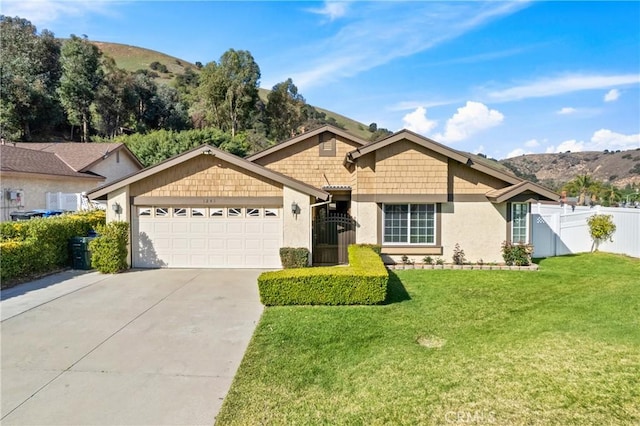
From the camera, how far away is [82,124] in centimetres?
4106

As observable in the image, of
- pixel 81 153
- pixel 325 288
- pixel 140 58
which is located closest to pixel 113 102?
pixel 81 153

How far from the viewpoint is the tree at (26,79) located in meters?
34.7

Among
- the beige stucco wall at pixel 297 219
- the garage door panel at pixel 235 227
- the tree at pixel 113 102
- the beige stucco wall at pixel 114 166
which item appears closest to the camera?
the beige stucco wall at pixel 297 219

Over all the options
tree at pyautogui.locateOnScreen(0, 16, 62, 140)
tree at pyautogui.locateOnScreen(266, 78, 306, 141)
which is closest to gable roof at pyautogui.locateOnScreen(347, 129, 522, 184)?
tree at pyautogui.locateOnScreen(266, 78, 306, 141)

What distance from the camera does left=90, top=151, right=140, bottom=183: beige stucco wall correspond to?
2620 cm

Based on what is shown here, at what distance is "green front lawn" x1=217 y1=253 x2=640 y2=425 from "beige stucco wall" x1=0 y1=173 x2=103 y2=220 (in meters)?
18.0

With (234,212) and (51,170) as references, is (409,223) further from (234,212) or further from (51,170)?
(51,170)

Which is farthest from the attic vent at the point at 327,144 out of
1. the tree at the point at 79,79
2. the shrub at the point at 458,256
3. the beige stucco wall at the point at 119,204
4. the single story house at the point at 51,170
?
the tree at the point at 79,79

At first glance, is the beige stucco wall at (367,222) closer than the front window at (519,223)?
Yes

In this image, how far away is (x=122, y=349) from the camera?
6441mm

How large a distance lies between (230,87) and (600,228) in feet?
125

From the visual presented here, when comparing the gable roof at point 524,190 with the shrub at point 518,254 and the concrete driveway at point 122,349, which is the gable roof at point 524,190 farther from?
the concrete driveway at point 122,349

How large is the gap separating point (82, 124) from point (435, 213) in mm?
42870

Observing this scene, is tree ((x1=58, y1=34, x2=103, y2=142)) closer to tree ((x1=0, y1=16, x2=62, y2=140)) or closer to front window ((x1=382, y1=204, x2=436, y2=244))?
tree ((x1=0, y1=16, x2=62, y2=140))
